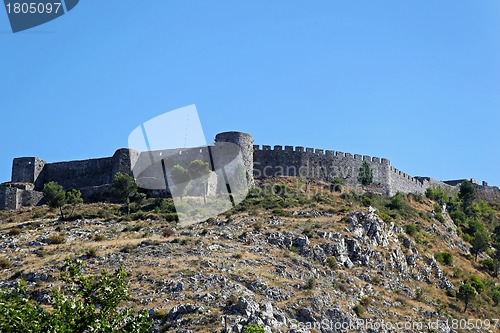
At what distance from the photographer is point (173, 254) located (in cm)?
3953

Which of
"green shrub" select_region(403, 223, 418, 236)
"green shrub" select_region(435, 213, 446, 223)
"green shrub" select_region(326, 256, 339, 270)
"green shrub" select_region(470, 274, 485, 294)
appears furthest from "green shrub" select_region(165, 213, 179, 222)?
"green shrub" select_region(435, 213, 446, 223)

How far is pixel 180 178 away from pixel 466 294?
19.8m

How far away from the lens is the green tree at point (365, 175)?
61.1 m

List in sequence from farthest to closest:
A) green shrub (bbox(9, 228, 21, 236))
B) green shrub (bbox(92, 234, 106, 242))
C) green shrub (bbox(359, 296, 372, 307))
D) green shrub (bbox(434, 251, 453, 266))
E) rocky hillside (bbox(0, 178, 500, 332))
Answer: green shrub (bbox(434, 251, 453, 266)) < green shrub (bbox(9, 228, 21, 236)) < green shrub (bbox(92, 234, 106, 242)) < green shrub (bbox(359, 296, 372, 307)) < rocky hillside (bbox(0, 178, 500, 332))

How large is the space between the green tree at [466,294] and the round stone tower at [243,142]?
1609 cm

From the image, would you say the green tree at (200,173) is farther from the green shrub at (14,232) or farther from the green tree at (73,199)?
the green shrub at (14,232)

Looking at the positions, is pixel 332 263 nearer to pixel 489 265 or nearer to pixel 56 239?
pixel 56 239

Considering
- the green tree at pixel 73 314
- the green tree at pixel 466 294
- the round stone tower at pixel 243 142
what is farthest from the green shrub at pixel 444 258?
the green tree at pixel 73 314

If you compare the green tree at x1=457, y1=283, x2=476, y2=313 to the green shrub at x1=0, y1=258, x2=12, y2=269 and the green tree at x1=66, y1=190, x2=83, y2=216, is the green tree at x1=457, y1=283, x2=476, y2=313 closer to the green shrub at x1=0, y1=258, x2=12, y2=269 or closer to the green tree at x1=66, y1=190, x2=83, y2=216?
the green tree at x1=66, y1=190, x2=83, y2=216

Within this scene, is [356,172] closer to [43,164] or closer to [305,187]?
[305,187]

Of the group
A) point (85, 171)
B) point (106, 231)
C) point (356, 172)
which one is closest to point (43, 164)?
point (85, 171)

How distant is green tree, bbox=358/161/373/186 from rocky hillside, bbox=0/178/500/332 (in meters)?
2.92

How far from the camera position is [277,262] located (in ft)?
133

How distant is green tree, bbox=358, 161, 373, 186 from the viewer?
61125 mm
